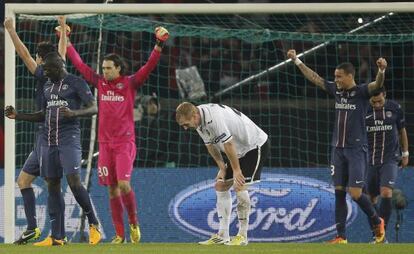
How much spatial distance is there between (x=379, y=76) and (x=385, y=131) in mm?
1977

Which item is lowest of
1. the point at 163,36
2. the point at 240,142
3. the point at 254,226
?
the point at 254,226

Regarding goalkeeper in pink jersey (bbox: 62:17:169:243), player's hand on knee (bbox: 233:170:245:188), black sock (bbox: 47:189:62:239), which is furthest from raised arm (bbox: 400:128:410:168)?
black sock (bbox: 47:189:62:239)

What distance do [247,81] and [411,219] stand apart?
9.92 feet

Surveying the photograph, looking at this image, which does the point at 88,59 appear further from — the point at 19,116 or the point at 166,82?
the point at 19,116

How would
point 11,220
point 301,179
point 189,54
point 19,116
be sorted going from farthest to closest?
1. point 189,54
2. point 301,179
3. point 11,220
4. point 19,116

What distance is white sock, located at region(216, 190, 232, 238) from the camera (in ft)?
38.7

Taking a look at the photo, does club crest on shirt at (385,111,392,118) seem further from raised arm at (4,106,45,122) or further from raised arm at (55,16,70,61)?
raised arm at (4,106,45,122)

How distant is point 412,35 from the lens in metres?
15.1

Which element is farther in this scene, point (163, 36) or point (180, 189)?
point (180, 189)

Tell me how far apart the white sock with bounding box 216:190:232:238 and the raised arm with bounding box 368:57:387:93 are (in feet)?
6.70

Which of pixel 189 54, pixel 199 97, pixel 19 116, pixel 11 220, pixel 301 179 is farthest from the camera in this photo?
pixel 189 54

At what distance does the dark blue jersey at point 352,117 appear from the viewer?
1255cm

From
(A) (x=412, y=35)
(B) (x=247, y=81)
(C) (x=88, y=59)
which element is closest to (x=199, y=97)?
(B) (x=247, y=81)

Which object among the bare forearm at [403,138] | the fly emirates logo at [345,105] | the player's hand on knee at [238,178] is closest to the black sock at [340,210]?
the fly emirates logo at [345,105]
